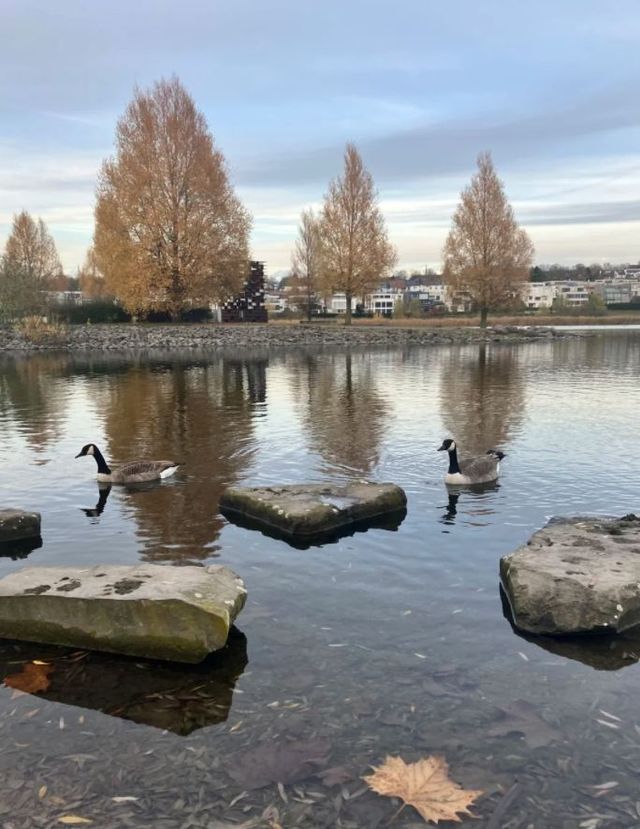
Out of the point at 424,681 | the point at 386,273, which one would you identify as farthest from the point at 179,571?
the point at 386,273

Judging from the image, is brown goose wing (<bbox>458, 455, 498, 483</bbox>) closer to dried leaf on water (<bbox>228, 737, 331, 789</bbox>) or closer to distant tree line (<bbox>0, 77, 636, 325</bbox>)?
dried leaf on water (<bbox>228, 737, 331, 789</bbox>)

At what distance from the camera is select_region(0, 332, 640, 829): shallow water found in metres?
4.38

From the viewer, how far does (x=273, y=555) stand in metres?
8.60

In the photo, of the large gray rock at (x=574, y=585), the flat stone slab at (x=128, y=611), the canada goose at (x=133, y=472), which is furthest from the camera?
the canada goose at (x=133, y=472)

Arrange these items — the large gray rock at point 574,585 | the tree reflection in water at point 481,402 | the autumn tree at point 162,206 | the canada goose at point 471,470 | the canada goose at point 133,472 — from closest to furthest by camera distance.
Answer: the large gray rock at point 574,585 → the canada goose at point 471,470 → the canada goose at point 133,472 → the tree reflection in water at point 481,402 → the autumn tree at point 162,206

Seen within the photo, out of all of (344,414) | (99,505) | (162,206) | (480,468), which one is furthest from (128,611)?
(162,206)

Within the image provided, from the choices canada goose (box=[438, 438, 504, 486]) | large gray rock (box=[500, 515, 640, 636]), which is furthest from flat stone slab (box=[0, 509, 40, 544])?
canada goose (box=[438, 438, 504, 486])

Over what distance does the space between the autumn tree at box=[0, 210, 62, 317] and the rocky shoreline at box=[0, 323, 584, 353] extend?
2583 millimetres

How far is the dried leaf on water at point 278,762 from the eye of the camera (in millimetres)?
4512

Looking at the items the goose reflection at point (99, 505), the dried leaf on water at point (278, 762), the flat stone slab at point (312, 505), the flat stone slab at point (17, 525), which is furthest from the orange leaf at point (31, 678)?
the goose reflection at point (99, 505)

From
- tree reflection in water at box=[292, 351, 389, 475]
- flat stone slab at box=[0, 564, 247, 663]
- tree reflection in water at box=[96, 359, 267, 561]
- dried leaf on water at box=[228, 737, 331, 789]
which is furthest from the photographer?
tree reflection in water at box=[292, 351, 389, 475]

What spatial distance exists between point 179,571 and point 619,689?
13.5 ft

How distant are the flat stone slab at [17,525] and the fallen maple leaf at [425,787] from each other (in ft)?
21.3

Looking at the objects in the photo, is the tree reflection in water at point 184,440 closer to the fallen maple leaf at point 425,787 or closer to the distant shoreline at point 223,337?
the fallen maple leaf at point 425,787
